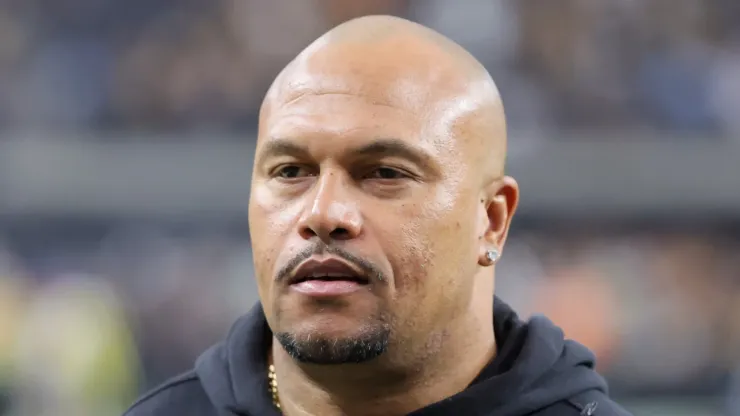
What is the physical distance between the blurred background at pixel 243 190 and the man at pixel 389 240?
6.19 feet

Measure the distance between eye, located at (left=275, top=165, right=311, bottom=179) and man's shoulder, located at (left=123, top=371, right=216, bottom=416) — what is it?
419 mm

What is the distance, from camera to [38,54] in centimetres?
391

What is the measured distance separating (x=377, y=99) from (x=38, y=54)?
2.73 metres

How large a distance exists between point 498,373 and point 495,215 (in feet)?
0.78

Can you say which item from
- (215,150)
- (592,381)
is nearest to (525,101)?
(215,150)

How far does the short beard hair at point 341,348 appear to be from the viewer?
56.9 inches

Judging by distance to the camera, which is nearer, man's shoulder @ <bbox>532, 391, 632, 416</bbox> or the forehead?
the forehead

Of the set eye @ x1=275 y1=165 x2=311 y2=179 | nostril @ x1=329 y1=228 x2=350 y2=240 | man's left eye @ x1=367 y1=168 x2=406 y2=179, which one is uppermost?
man's left eye @ x1=367 y1=168 x2=406 y2=179

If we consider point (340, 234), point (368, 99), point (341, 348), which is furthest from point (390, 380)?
point (368, 99)

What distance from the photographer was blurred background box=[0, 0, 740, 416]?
3521mm

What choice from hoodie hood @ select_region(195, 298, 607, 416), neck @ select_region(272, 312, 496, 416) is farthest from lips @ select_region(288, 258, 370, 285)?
hoodie hood @ select_region(195, 298, 607, 416)

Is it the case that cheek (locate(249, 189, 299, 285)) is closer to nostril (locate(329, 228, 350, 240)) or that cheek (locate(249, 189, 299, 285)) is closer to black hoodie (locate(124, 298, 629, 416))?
nostril (locate(329, 228, 350, 240))

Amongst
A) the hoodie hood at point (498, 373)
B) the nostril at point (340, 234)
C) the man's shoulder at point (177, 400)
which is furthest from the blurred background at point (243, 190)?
the nostril at point (340, 234)

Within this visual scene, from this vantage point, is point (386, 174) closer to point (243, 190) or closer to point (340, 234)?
point (340, 234)
